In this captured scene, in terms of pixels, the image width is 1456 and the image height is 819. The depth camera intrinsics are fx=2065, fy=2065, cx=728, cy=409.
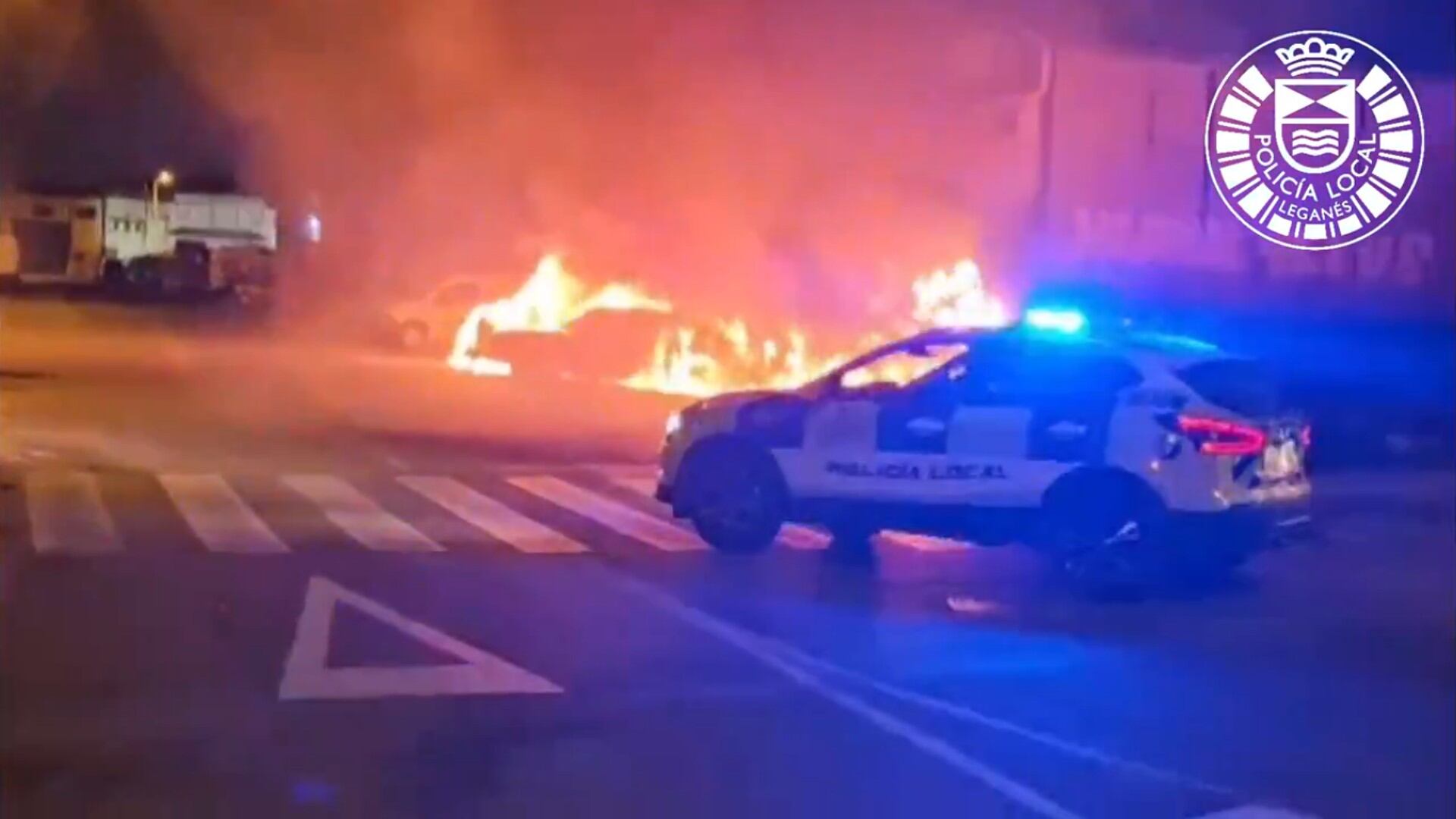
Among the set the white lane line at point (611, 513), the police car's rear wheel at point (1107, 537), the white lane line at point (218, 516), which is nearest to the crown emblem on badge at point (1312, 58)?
the police car's rear wheel at point (1107, 537)

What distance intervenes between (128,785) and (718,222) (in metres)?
16.7

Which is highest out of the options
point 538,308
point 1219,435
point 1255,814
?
point 538,308

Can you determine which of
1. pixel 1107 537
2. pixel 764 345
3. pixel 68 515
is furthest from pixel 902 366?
pixel 764 345

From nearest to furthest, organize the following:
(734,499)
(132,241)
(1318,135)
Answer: (734,499)
(1318,135)
(132,241)

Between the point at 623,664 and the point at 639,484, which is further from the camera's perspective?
the point at 639,484

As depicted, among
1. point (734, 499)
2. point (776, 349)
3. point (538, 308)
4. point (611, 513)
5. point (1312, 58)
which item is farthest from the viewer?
point (538, 308)

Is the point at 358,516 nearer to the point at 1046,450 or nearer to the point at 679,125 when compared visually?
the point at 1046,450

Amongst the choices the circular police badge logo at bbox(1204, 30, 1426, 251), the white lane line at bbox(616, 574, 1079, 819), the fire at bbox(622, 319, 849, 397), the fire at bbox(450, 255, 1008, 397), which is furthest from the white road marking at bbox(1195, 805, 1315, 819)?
the fire at bbox(622, 319, 849, 397)

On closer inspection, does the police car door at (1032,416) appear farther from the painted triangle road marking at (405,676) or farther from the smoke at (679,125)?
the smoke at (679,125)

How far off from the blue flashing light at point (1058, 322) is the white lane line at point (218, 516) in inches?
158

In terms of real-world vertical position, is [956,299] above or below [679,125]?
below

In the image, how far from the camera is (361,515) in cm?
1201

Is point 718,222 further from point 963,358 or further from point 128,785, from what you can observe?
point 128,785

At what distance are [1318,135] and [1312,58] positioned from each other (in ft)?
2.08
